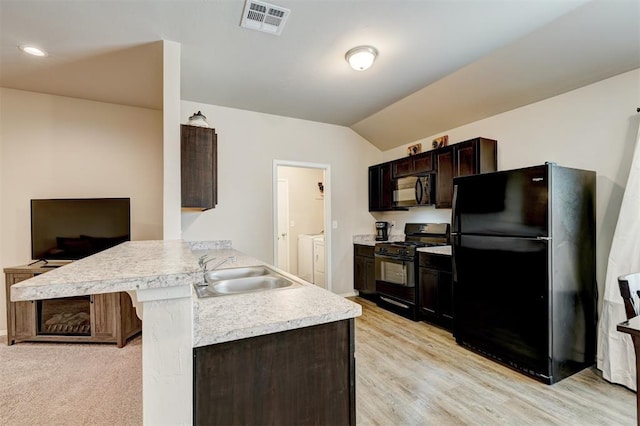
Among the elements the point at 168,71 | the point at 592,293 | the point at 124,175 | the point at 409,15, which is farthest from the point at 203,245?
the point at 592,293

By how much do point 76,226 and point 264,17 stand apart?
9.83 feet

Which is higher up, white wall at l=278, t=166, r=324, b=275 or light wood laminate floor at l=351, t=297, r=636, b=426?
white wall at l=278, t=166, r=324, b=275

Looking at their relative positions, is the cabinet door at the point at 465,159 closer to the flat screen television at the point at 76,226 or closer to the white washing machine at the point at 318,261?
the white washing machine at the point at 318,261

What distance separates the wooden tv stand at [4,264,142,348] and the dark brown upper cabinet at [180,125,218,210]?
140 cm

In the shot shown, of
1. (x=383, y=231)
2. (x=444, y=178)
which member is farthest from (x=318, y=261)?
(x=444, y=178)

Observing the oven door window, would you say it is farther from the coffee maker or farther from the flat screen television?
the flat screen television

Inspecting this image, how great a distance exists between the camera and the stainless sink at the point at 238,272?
2143mm

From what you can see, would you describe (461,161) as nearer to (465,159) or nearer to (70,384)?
(465,159)

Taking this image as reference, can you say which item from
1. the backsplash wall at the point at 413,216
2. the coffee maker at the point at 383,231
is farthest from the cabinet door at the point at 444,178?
the coffee maker at the point at 383,231

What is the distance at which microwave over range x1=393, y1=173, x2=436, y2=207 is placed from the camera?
3.80 meters

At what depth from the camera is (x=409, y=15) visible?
2.09 m

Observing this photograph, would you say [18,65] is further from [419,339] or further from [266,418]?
[419,339]

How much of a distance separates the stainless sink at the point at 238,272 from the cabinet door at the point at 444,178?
2454 millimetres

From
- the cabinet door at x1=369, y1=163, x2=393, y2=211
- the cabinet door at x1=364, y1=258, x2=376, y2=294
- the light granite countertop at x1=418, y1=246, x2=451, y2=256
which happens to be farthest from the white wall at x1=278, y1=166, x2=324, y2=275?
the light granite countertop at x1=418, y1=246, x2=451, y2=256
